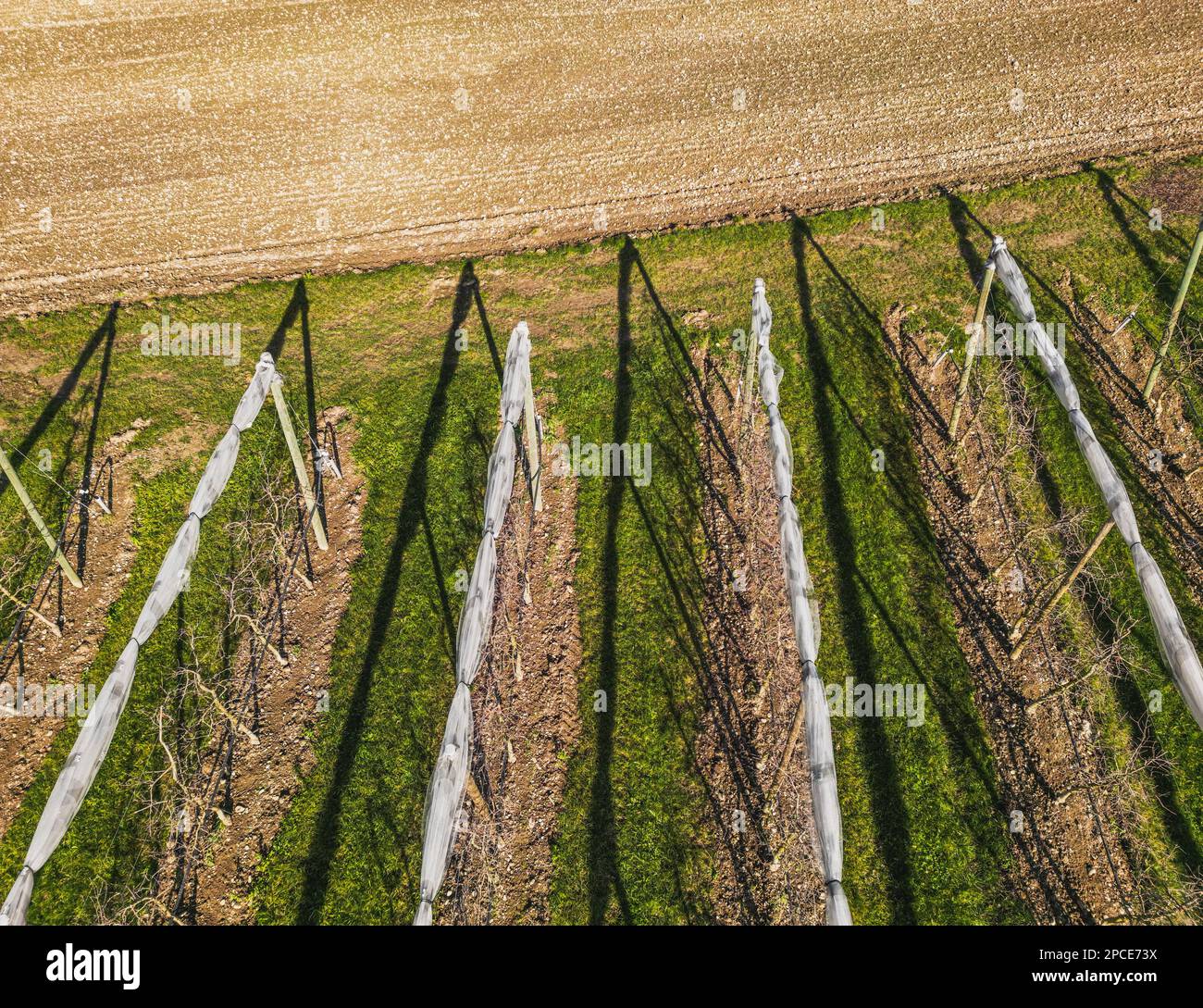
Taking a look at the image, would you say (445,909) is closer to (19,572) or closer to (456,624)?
(456,624)

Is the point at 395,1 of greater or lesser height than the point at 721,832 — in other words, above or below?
above

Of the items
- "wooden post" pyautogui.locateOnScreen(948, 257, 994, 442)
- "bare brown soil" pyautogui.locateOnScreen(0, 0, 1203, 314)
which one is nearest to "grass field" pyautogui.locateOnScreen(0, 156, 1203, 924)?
"wooden post" pyautogui.locateOnScreen(948, 257, 994, 442)

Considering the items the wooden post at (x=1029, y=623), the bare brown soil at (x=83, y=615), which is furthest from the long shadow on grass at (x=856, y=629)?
the bare brown soil at (x=83, y=615)

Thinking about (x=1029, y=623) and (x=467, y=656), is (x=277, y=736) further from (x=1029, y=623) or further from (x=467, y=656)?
(x=1029, y=623)

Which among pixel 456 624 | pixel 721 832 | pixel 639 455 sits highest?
pixel 639 455

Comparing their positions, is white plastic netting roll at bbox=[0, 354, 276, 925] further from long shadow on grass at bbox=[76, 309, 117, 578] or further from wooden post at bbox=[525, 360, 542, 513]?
wooden post at bbox=[525, 360, 542, 513]
